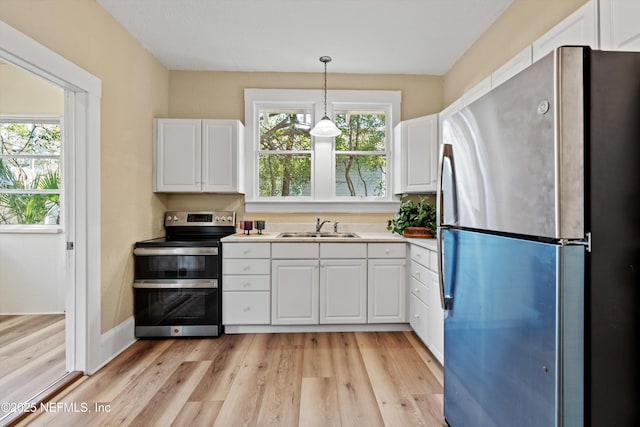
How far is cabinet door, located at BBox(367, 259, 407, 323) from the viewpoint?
298cm

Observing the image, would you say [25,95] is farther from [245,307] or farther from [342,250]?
[342,250]

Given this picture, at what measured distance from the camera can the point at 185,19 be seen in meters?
2.58

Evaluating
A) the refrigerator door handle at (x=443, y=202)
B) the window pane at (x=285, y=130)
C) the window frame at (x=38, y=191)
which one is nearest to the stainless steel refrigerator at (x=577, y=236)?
the refrigerator door handle at (x=443, y=202)

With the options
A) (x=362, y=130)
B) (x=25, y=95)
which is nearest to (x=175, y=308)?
(x=362, y=130)

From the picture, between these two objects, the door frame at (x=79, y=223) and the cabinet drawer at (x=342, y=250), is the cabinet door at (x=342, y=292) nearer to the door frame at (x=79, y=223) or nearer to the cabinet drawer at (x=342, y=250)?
the cabinet drawer at (x=342, y=250)

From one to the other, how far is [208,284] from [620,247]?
275 cm

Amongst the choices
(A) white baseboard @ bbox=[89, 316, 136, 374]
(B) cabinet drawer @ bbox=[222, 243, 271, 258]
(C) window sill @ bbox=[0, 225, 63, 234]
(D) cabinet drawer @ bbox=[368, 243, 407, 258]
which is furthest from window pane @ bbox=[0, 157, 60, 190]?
(D) cabinet drawer @ bbox=[368, 243, 407, 258]

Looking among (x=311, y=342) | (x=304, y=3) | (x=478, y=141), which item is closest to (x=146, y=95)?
(x=304, y=3)

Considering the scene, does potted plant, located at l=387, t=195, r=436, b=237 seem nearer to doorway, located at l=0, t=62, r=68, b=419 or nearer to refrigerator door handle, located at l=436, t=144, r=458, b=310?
refrigerator door handle, located at l=436, t=144, r=458, b=310

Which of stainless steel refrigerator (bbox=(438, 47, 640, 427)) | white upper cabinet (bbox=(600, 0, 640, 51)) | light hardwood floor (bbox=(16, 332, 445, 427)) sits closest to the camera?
stainless steel refrigerator (bbox=(438, 47, 640, 427))

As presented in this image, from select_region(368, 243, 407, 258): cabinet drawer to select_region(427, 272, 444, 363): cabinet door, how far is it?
0.54 meters

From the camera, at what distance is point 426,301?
2.58 m

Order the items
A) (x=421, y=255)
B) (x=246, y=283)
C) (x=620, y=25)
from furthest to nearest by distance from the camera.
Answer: (x=246, y=283) → (x=421, y=255) → (x=620, y=25)

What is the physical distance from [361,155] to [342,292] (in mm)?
1575
